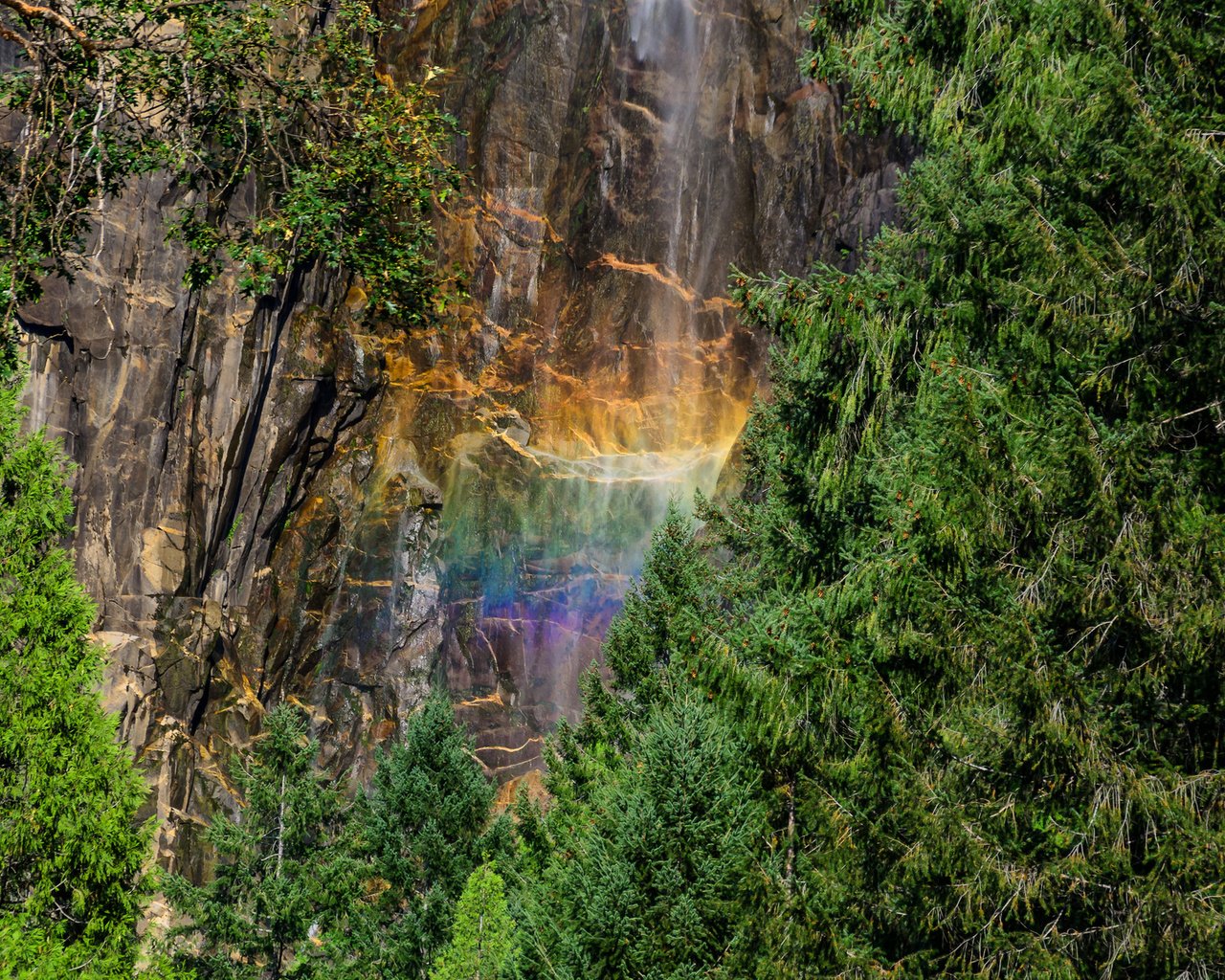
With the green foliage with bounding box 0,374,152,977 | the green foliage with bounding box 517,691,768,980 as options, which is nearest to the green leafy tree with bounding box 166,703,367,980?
the green foliage with bounding box 0,374,152,977

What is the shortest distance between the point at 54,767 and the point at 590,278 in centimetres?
2580

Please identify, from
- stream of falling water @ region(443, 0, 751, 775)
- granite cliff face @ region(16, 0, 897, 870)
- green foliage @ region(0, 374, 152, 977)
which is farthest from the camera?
stream of falling water @ region(443, 0, 751, 775)

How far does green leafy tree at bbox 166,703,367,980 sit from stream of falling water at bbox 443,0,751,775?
970cm

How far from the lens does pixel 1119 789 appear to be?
4.97m

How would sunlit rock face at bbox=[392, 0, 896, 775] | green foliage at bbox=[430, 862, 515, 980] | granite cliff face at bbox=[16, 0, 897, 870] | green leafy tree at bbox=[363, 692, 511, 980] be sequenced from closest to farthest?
green foliage at bbox=[430, 862, 515, 980] → green leafy tree at bbox=[363, 692, 511, 980] → granite cliff face at bbox=[16, 0, 897, 870] → sunlit rock face at bbox=[392, 0, 896, 775]

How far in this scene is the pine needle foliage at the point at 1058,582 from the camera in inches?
197

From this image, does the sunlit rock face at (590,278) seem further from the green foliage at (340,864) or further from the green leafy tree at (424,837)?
the green foliage at (340,864)

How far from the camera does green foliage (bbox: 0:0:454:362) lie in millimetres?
5512

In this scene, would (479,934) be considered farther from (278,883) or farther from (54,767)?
(54,767)

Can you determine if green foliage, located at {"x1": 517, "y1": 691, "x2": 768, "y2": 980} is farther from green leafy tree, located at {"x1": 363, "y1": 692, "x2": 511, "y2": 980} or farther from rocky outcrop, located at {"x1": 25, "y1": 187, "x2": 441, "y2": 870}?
rocky outcrop, located at {"x1": 25, "y1": 187, "x2": 441, "y2": 870}

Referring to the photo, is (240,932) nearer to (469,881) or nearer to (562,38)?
(469,881)

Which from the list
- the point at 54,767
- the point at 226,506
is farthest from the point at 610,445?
the point at 54,767

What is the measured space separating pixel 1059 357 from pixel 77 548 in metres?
26.9

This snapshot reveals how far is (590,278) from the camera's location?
109ft
